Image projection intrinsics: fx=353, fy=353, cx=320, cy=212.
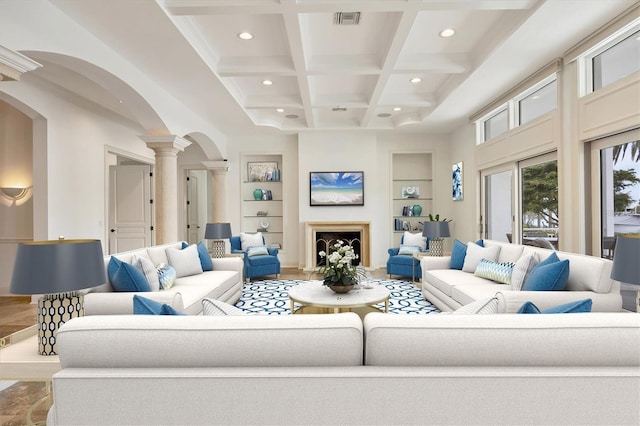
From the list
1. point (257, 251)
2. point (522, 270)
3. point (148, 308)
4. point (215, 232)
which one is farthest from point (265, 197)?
point (148, 308)

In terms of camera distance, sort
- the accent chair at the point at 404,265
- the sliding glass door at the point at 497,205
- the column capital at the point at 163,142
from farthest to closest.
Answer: the accent chair at the point at 404,265 → the sliding glass door at the point at 497,205 → the column capital at the point at 163,142

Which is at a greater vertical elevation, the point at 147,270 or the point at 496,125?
the point at 496,125

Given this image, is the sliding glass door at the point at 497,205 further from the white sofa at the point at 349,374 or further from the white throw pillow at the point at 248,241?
the white sofa at the point at 349,374

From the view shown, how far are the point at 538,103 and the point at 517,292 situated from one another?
3344 millimetres

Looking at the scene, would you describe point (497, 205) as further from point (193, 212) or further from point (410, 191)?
point (193, 212)

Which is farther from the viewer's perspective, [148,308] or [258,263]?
[258,263]

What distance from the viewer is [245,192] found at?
311 inches

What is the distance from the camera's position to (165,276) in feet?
11.1

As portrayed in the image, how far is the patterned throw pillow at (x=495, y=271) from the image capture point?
3496 millimetres

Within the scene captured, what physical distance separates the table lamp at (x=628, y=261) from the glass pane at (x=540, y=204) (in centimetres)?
245

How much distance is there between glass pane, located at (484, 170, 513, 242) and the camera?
5.53 metres

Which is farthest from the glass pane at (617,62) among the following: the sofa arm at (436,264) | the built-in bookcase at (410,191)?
the built-in bookcase at (410,191)

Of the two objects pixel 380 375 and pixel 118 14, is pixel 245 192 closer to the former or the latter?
pixel 118 14

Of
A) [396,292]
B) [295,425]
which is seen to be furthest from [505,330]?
[396,292]
